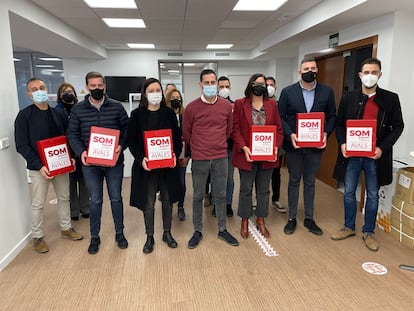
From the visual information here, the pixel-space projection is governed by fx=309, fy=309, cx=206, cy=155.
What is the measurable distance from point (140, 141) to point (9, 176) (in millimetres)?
1247

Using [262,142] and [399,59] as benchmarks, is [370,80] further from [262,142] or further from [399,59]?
[399,59]

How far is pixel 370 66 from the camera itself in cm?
272

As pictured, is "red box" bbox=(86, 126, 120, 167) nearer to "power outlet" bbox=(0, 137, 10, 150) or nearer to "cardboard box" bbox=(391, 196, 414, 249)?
"power outlet" bbox=(0, 137, 10, 150)

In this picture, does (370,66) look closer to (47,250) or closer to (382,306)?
(382,306)

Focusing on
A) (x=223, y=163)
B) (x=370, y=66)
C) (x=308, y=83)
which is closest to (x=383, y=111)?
(x=370, y=66)

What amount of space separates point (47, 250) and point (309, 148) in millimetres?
2684

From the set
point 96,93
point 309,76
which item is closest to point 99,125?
point 96,93

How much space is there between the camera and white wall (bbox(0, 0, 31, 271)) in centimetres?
→ 269

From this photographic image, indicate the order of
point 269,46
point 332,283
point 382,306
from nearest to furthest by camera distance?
point 382,306
point 332,283
point 269,46

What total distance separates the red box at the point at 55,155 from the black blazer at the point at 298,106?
2103mm

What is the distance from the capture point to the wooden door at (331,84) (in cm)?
483

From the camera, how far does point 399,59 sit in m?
3.55

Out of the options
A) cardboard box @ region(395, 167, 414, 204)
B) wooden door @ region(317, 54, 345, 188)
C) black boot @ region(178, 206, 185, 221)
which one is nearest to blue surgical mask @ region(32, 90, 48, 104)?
black boot @ region(178, 206, 185, 221)

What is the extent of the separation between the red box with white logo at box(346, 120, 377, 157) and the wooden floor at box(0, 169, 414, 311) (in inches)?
36.1
